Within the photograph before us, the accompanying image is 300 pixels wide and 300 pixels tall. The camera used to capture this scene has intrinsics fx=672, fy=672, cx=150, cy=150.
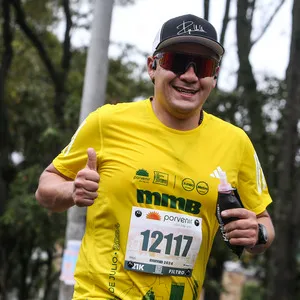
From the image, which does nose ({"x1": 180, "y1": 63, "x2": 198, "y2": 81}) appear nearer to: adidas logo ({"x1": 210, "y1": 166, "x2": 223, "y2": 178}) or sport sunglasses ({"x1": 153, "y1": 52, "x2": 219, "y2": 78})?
sport sunglasses ({"x1": 153, "y1": 52, "x2": 219, "y2": 78})

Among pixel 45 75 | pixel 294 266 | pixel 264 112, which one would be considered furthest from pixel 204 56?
pixel 45 75

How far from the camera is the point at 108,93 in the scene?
47.3 feet

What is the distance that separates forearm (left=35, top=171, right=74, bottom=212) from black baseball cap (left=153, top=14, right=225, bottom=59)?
0.83m

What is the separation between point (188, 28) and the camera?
3324 mm

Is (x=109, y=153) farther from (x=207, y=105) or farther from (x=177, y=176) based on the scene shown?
(x=207, y=105)

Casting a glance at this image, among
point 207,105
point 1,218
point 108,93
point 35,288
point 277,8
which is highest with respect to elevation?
point 277,8

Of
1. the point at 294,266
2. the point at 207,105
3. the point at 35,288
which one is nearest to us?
the point at 294,266

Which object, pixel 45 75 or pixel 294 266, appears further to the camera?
pixel 45 75

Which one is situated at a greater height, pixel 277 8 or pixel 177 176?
pixel 277 8

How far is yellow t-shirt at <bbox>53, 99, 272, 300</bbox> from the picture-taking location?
3.08 metres

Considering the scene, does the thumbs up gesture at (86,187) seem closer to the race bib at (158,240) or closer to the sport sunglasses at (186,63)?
the race bib at (158,240)

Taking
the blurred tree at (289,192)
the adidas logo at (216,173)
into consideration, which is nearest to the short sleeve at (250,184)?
the adidas logo at (216,173)

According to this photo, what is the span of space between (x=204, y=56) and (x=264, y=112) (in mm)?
8230

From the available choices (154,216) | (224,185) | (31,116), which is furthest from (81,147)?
(31,116)
